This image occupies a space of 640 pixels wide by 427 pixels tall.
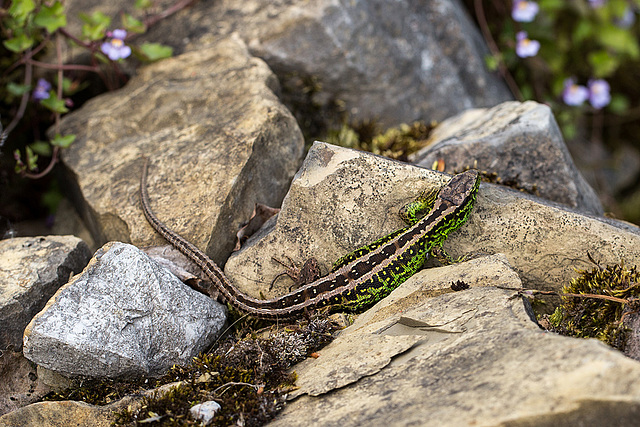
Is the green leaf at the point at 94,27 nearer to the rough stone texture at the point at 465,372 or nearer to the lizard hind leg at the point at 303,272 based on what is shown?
the lizard hind leg at the point at 303,272

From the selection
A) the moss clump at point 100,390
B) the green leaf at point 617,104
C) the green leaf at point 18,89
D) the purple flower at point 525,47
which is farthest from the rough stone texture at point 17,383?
the green leaf at point 617,104

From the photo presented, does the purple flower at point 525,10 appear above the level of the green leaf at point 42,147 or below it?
above

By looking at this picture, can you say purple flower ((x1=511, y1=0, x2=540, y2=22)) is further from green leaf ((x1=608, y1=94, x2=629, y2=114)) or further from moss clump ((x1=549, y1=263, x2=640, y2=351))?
moss clump ((x1=549, y1=263, x2=640, y2=351))

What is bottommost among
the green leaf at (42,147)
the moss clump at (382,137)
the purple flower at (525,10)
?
the green leaf at (42,147)

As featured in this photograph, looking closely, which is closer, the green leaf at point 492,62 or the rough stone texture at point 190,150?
the rough stone texture at point 190,150

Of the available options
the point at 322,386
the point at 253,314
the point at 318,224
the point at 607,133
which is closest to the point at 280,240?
the point at 318,224

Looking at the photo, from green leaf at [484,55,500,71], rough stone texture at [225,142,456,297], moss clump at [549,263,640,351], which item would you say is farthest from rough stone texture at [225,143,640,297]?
green leaf at [484,55,500,71]

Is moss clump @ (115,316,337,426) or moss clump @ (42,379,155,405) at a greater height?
moss clump @ (115,316,337,426)
